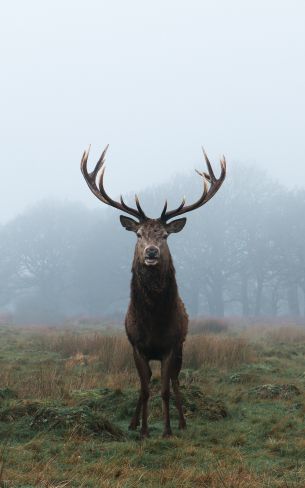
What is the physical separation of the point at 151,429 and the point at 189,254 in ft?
108

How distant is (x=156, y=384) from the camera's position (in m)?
7.97

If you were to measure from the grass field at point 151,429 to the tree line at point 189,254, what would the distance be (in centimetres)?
2491

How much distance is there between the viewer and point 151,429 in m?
6.18

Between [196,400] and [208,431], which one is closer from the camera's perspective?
[208,431]

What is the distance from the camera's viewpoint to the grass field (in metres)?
4.27

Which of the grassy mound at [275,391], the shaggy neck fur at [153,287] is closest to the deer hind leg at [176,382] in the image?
the shaggy neck fur at [153,287]

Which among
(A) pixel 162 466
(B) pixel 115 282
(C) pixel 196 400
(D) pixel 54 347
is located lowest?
(A) pixel 162 466

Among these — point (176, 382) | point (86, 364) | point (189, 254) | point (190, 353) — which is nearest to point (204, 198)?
point (176, 382)

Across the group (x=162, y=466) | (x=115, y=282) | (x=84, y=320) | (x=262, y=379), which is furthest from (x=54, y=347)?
(x=115, y=282)

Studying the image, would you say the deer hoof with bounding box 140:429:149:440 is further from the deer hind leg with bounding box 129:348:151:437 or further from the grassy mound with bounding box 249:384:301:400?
the grassy mound with bounding box 249:384:301:400

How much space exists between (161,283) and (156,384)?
2.43 metres

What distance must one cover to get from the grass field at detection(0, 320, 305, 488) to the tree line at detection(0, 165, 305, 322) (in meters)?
24.9

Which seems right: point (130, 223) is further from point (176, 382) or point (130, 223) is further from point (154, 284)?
point (176, 382)

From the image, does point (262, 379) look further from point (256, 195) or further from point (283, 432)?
point (256, 195)
